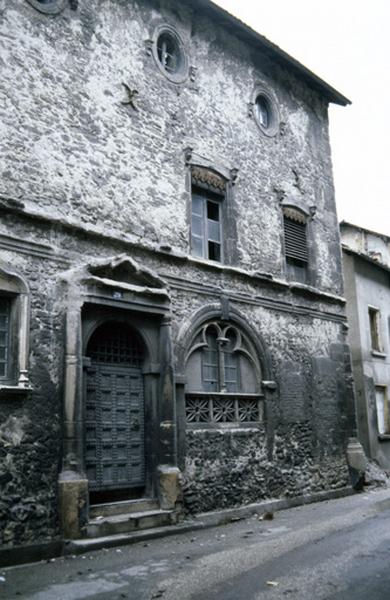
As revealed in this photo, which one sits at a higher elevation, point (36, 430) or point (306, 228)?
point (306, 228)

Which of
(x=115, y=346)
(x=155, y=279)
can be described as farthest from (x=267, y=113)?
(x=115, y=346)

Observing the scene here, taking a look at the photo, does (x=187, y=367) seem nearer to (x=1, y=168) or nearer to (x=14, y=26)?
(x=1, y=168)

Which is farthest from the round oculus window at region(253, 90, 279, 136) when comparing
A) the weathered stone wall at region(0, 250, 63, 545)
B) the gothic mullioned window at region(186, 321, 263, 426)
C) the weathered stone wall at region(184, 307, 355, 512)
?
the weathered stone wall at region(0, 250, 63, 545)

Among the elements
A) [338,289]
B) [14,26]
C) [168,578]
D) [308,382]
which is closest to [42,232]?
[14,26]

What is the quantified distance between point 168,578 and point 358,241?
19.6 m

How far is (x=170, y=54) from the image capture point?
11.2 metres

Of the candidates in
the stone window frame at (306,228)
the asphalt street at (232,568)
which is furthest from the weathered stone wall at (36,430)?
the stone window frame at (306,228)

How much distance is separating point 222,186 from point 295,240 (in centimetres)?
260

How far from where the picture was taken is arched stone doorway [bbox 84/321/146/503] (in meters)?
8.42

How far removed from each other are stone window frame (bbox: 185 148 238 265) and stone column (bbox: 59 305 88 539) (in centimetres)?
335

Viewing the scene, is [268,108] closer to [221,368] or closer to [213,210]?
[213,210]

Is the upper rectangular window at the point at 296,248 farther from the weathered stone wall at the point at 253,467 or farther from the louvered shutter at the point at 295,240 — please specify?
the weathered stone wall at the point at 253,467

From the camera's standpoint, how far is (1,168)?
791 centimetres

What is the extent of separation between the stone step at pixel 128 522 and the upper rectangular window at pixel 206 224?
180 inches
